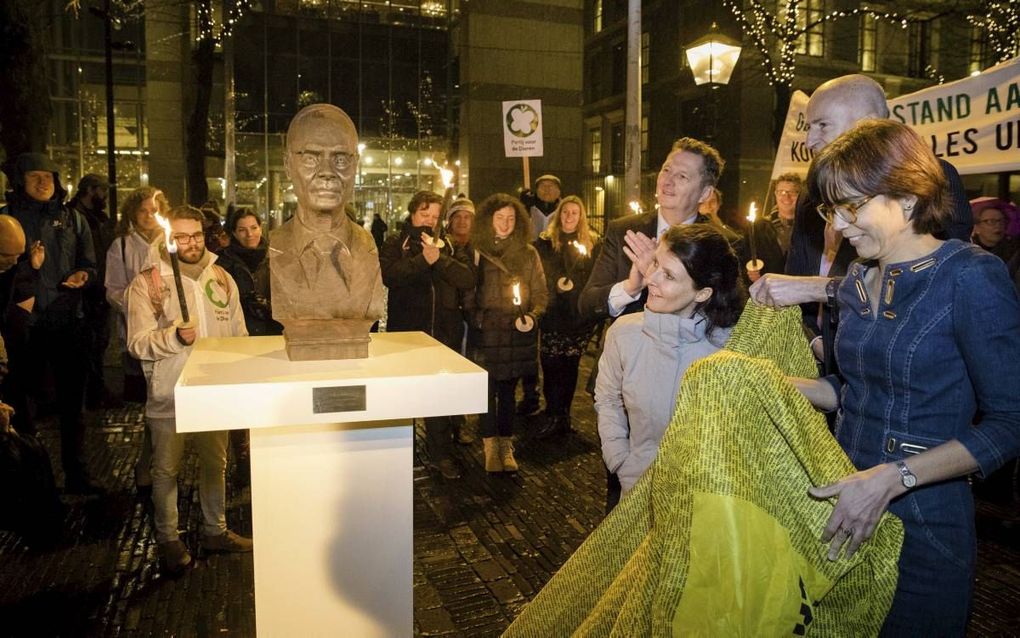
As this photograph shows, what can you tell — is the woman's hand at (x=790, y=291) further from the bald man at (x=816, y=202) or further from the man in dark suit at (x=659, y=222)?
the man in dark suit at (x=659, y=222)

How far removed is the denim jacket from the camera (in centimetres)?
172

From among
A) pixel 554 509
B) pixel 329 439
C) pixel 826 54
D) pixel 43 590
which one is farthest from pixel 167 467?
pixel 826 54

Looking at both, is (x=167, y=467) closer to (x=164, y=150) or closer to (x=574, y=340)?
(x=574, y=340)

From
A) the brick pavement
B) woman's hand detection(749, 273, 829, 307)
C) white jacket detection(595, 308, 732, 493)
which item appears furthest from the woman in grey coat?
the brick pavement

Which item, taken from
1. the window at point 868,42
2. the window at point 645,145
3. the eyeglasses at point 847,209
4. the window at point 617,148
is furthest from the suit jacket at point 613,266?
the window at point 617,148

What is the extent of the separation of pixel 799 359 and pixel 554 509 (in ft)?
10.6

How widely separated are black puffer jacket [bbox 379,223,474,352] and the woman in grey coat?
3.03 metres

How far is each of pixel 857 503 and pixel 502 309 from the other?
4.43 meters

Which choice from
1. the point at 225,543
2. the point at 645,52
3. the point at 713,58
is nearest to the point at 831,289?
the point at 225,543

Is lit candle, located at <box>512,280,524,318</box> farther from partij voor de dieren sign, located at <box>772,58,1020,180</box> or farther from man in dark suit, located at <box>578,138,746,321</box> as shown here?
partij voor de dieren sign, located at <box>772,58,1020,180</box>

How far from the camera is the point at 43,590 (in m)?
3.97

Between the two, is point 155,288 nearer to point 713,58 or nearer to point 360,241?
point 360,241

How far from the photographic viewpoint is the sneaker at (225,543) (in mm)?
4387

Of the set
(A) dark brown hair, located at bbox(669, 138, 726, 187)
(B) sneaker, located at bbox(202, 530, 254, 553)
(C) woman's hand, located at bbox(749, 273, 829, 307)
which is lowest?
(B) sneaker, located at bbox(202, 530, 254, 553)
